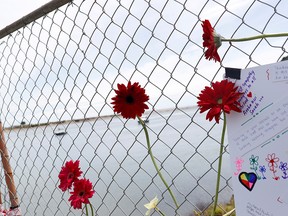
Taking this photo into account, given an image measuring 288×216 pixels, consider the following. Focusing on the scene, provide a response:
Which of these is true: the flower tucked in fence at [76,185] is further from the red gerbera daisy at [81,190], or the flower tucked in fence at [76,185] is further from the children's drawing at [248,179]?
the children's drawing at [248,179]

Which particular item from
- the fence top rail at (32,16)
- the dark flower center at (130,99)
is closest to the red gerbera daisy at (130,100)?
the dark flower center at (130,99)

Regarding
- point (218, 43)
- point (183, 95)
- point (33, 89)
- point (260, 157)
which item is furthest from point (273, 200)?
point (33, 89)

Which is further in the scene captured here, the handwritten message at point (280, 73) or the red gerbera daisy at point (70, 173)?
the red gerbera daisy at point (70, 173)

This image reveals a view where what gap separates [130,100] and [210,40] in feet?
0.75

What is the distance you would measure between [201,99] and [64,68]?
0.76 metres

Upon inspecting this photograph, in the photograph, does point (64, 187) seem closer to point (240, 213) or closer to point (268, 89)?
point (240, 213)

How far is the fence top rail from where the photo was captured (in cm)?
113

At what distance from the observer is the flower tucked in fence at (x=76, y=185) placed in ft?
2.98

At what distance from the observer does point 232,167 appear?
570 mm

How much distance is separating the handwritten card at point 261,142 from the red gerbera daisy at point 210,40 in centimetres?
7

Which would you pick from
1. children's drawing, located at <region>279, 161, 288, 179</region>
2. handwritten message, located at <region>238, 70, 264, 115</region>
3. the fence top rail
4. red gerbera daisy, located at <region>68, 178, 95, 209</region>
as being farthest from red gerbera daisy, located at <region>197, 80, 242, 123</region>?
the fence top rail

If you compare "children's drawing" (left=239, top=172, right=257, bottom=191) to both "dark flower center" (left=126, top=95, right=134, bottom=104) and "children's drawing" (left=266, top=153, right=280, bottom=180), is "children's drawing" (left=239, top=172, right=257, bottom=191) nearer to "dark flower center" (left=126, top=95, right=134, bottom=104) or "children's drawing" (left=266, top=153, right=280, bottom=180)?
"children's drawing" (left=266, top=153, right=280, bottom=180)

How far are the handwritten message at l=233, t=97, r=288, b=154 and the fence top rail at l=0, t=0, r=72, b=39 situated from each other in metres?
0.80

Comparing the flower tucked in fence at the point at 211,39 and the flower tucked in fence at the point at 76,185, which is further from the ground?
the flower tucked in fence at the point at 76,185
